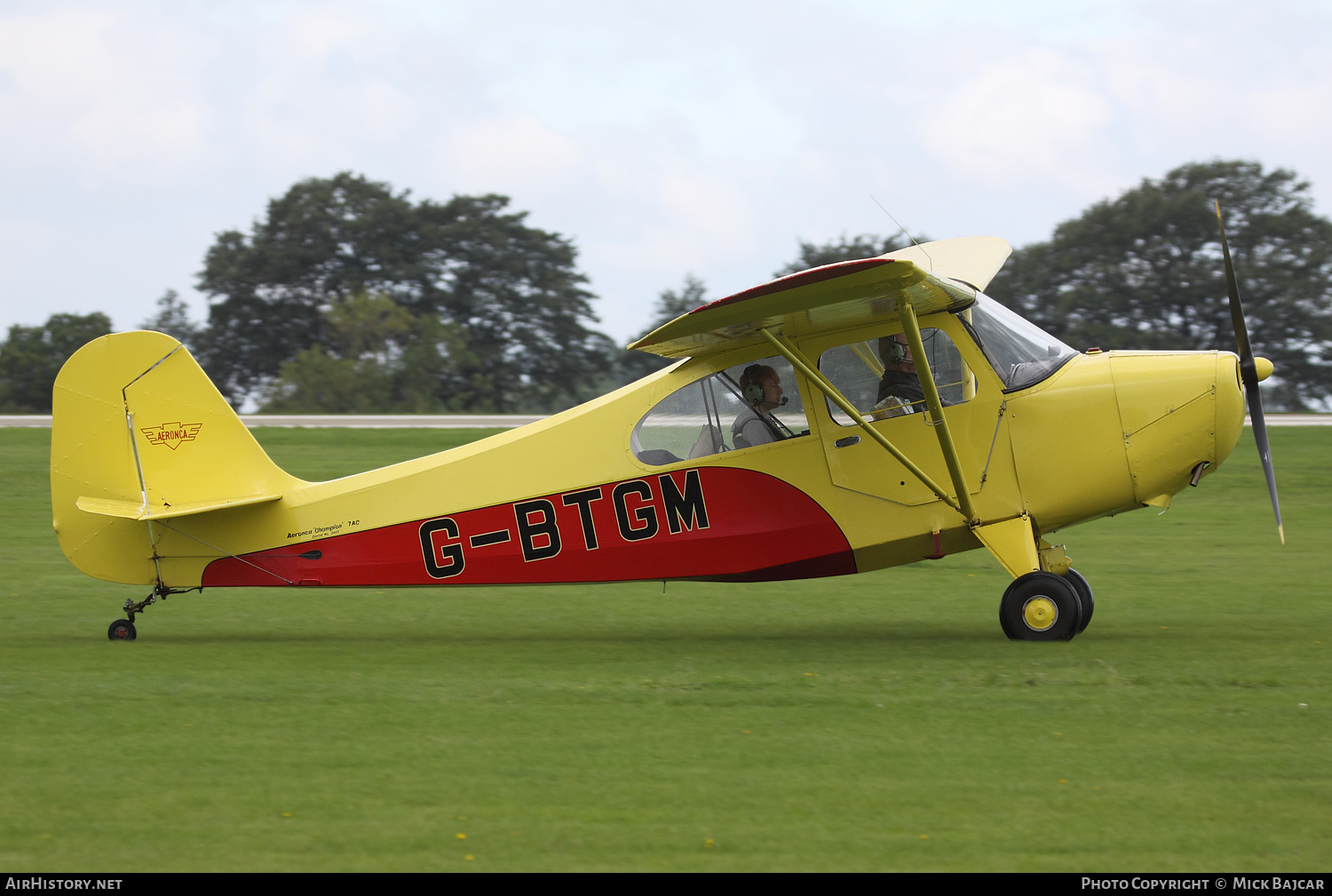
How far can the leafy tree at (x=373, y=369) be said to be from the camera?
132ft

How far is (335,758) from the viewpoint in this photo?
19.7ft

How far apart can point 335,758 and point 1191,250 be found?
4044 centimetres

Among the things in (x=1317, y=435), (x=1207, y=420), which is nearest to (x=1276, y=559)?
(x=1207, y=420)

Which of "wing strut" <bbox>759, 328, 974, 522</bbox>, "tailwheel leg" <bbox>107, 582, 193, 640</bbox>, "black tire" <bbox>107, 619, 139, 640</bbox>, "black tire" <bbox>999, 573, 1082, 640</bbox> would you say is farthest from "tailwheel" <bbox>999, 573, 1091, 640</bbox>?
"black tire" <bbox>107, 619, 139, 640</bbox>

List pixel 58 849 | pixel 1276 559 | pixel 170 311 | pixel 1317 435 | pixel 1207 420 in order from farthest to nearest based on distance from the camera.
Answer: pixel 170 311 < pixel 1317 435 < pixel 1276 559 < pixel 1207 420 < pixel 58 849

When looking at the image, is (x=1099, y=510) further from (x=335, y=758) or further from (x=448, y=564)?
(x=335, y=758)

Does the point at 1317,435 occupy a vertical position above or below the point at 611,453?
below

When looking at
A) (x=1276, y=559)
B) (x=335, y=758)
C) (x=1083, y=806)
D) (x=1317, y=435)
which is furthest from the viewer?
(x=1317, y=435)

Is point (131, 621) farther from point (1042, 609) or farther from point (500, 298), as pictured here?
point (500, 298)

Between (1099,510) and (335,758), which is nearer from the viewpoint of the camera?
(335,758)

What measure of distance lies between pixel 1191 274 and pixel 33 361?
128 ft

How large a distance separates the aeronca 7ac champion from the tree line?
29273mm

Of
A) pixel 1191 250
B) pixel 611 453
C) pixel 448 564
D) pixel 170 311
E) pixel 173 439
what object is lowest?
pixel 448 564

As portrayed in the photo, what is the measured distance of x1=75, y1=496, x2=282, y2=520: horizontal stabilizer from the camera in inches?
358
